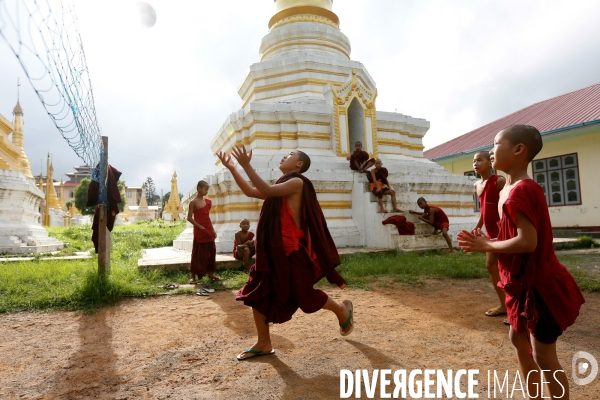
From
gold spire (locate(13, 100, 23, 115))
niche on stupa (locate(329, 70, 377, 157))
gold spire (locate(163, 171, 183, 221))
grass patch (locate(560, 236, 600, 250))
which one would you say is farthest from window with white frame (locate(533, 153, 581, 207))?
gold spire (locate(163, 171, 183, 221))

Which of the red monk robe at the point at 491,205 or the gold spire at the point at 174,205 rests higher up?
the gold spire at the point at 174,205

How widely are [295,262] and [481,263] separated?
532 centimetres

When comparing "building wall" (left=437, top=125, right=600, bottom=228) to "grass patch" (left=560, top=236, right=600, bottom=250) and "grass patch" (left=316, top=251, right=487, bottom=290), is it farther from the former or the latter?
"grass patch" (left=316, top=251, right=487, bottom=290)

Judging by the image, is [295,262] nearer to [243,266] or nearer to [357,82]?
[243,266]

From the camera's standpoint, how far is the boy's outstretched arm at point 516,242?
193 centimetres

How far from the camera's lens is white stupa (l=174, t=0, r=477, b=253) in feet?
31.0

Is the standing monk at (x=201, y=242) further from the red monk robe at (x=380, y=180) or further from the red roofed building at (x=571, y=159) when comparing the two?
the red roofed building at (x=571, y=159)

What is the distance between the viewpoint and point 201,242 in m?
6.50

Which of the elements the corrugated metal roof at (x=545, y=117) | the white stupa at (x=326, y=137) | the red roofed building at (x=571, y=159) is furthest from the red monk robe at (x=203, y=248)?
the corrugated metal roof at (x=545, y=117)

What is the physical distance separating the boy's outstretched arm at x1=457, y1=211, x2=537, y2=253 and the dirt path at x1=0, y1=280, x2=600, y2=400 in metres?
1.10

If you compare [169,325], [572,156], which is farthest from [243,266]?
[572,156]

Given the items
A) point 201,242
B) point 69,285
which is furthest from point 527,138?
point 69,285

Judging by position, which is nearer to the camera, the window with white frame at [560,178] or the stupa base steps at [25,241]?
the stupa base steps at [25,241]

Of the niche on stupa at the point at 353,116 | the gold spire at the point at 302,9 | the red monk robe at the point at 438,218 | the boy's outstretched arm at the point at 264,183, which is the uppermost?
the gold spire at the point at 302,9
